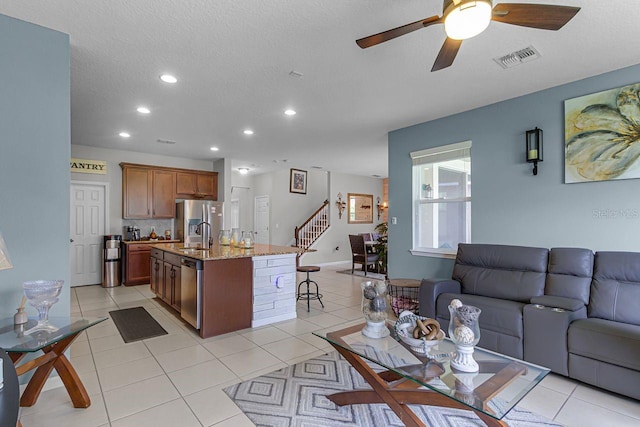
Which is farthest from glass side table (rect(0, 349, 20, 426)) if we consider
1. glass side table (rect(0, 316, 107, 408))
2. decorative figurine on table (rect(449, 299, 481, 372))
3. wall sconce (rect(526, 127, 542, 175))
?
wall sconce (rect(526, 127, 542, 175))

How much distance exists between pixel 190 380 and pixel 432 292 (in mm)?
2480

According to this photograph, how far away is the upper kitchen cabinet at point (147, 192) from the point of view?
6.38 m

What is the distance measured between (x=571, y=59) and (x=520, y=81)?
483 millimetres

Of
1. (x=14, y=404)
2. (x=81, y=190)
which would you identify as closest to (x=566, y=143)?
(x=14, y=404)

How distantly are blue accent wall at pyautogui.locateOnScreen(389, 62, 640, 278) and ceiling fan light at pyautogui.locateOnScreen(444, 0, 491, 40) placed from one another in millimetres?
2457

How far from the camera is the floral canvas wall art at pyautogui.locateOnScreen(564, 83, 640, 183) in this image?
117 inches

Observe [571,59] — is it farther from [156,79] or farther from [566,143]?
[156,79]

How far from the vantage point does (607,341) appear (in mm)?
2336

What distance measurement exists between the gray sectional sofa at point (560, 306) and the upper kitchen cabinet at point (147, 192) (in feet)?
18.4

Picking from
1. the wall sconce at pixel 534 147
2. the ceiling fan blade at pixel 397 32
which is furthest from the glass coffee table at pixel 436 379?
the wall sconce at pixel 534 147

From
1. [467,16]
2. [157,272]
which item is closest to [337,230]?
[157,272]

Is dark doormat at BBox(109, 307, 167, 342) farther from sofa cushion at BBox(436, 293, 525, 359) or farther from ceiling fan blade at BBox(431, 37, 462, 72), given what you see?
ceiling fan blade at BBox(431, 37, 462, 72)

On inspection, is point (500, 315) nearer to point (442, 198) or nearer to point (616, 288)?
point (616, 288)

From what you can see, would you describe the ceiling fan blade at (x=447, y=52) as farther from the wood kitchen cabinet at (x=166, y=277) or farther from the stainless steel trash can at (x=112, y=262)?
the stainless steel trash can at (x=112, y=262)
